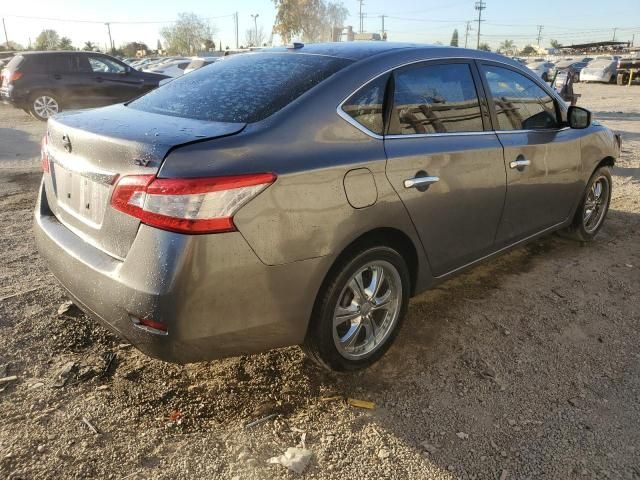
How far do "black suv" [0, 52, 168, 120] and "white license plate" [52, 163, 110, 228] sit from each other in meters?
11.6

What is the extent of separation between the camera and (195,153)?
2074mm

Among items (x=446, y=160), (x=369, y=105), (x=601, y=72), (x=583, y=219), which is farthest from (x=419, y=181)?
(x=601, y=72)

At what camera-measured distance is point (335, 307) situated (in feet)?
8.46

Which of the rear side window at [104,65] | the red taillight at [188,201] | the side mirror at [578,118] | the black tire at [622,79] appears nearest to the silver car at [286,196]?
the red taillight at [188,201]

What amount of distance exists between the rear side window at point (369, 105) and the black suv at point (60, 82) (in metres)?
11.9

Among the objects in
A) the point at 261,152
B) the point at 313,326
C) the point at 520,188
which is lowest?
the point at 313,326

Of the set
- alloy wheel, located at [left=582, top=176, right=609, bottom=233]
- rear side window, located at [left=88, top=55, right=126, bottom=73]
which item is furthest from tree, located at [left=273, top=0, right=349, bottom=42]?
alloy wheel, located at [left=582, top=176, right=609, bottom=233]

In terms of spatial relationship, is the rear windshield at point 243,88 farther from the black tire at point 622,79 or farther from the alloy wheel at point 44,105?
the black tire at point 622,79

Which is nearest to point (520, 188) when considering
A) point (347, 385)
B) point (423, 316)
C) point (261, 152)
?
point (423, 316)

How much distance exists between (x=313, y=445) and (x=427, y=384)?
0.76 metres

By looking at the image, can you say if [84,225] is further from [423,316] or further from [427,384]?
[423,316]

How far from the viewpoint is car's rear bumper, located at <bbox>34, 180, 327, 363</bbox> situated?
6.70 feet

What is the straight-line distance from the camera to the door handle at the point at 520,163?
138 inches

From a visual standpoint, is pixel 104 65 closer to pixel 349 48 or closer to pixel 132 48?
pixel 349 48
